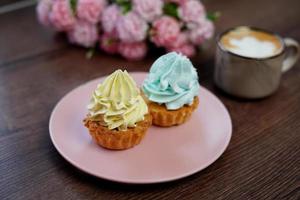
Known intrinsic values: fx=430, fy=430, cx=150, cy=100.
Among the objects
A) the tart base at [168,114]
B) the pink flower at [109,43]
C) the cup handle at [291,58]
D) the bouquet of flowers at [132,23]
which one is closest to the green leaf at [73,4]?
the bouquet of flowers at [132,23]

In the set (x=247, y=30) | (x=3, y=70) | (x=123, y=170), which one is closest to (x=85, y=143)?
(x=123, y=170)

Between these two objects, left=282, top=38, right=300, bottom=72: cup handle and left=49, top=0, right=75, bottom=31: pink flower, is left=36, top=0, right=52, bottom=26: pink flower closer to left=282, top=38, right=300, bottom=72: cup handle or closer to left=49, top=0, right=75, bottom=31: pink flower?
left=49, top=0, right=75, bottom=31: pink flower

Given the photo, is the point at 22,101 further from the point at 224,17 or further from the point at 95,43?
the point at 224,17

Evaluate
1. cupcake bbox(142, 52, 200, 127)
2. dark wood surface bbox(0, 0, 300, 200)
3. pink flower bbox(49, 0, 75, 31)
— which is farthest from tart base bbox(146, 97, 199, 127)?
pink flower bbox(49, 0, 75, 31)

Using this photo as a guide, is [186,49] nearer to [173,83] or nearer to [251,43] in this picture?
[251,43]

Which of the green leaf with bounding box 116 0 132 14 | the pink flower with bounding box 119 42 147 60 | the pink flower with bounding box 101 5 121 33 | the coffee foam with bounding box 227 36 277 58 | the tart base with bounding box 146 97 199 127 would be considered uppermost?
the green leaf with bounding box 116 0 132 14

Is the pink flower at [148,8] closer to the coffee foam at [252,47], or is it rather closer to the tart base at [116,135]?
the coffee foam at [252,47]
